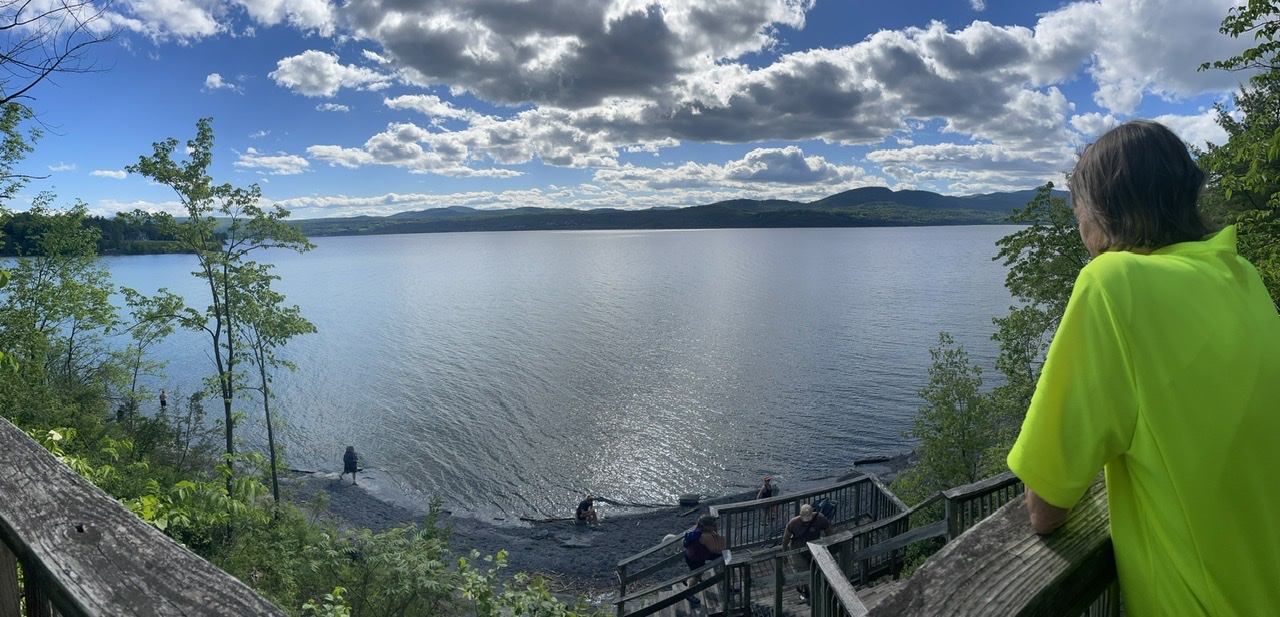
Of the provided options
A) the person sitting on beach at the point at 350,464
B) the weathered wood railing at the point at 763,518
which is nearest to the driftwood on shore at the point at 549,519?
the person sitting on beach at the point at 350,464

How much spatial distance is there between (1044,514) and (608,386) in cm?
4064

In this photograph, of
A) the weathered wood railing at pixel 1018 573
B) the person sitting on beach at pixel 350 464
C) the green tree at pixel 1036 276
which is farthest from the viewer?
the person sitting on beach at pixel 350 464

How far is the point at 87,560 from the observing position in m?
1.43

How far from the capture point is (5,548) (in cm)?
165

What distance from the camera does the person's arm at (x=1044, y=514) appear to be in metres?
1.42

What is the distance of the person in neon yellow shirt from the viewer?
127cm

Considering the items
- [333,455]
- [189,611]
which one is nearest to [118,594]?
[189,611]

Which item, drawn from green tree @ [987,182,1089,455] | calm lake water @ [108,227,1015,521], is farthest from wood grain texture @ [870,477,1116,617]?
calm lake water @ [108,227,1015,521]

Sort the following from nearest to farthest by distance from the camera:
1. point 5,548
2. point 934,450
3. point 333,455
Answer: point 5,548
point 934,450
point 333,455

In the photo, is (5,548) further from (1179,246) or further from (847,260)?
(847,260)

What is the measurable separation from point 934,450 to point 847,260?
123117 mm

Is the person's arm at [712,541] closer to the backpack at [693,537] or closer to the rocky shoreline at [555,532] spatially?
the backpack at [693,537]

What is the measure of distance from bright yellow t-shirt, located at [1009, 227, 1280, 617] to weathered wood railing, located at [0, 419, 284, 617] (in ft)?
5.03

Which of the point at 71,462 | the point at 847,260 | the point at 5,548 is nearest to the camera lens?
the point at 5,548
